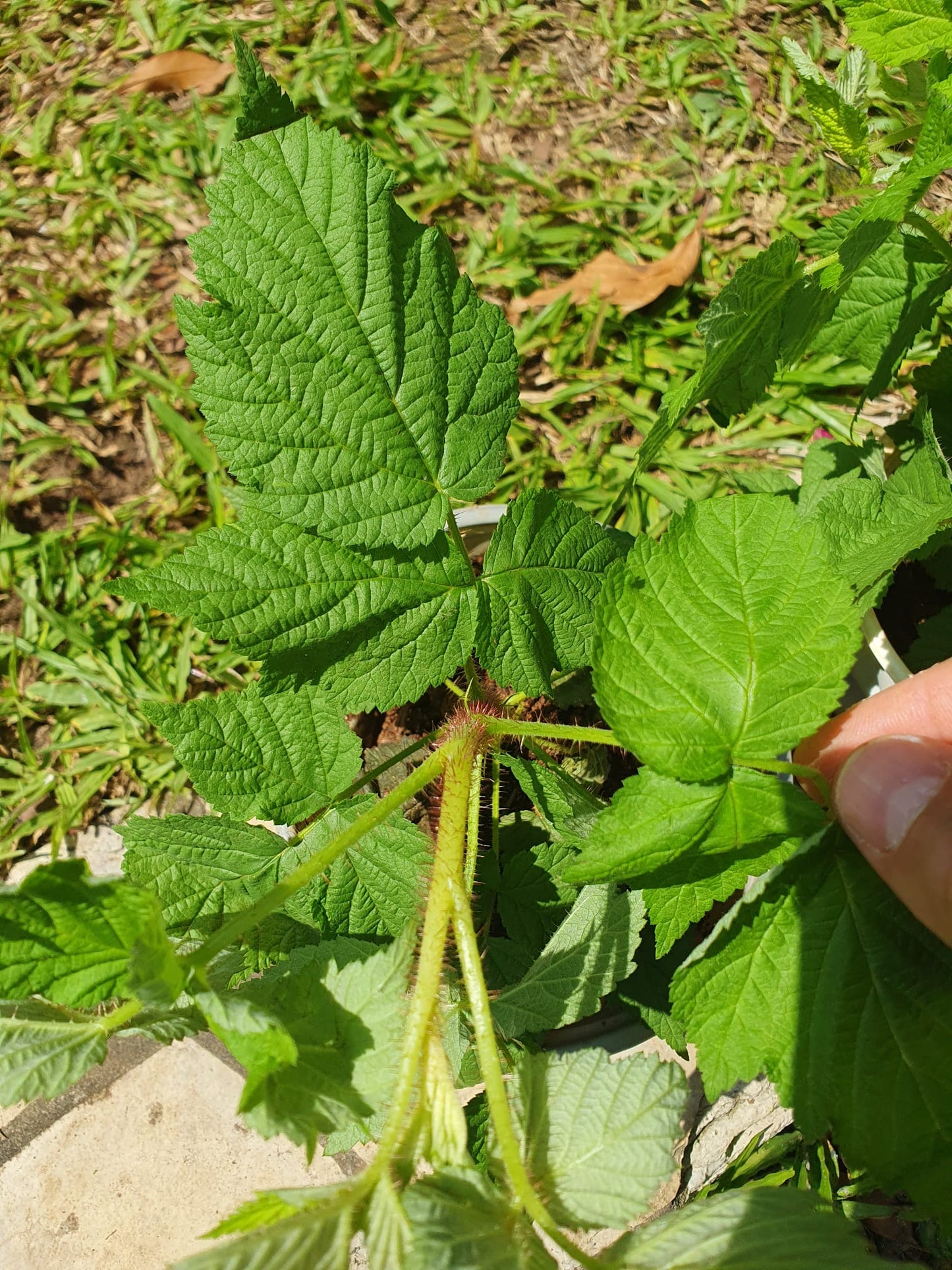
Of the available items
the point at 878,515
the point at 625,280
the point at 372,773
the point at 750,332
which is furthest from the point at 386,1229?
the point at 625,280

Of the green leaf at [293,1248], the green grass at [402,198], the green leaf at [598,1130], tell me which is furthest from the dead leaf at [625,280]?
the green leaf at [293,1248]

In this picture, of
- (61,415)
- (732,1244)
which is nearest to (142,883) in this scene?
(732,1244)

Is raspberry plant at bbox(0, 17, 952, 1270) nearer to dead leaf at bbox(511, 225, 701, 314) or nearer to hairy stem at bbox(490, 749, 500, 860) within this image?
hairy stem at bbox(490, 749, 500, 860)

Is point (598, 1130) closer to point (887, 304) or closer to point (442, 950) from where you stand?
point (442, 950)

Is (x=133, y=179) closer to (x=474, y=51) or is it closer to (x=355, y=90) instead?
(x=355, y=90)

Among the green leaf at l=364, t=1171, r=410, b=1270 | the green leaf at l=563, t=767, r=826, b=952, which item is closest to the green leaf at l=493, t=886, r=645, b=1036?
the green leaf at l=563, t=767, r=826, b=952

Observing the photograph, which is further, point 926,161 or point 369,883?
point 369,883
